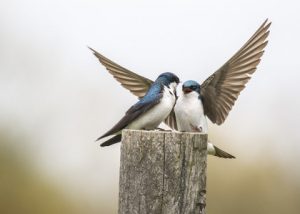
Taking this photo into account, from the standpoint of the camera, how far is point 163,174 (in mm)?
2299

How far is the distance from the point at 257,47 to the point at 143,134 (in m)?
1.61

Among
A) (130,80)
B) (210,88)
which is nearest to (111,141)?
(130,80)

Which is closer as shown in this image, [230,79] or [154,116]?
[154,116]

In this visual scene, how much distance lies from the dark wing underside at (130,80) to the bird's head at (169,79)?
0.40 meters

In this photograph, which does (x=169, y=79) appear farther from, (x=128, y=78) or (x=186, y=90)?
(x=128, y=78)

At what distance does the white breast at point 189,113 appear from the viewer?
353cm

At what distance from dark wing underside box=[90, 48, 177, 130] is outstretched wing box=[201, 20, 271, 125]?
15cm

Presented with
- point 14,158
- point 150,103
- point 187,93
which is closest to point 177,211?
point 150,103

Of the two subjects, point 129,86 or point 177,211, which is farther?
point 129,86

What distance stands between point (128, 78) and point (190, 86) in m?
0.33

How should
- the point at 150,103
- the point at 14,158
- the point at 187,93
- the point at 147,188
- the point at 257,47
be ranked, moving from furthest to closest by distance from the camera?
1. the point at 14,158
2. the point at 257,47
3. the point at 187,93
4. the point at 150,103
5. the point at 147,188

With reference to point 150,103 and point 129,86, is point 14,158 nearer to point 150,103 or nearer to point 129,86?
point 129,86

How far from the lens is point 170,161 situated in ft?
7.56

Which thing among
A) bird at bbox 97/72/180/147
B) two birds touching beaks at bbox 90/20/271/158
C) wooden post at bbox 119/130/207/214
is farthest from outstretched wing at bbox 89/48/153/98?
wooden post at bbox 119/130/207/214
